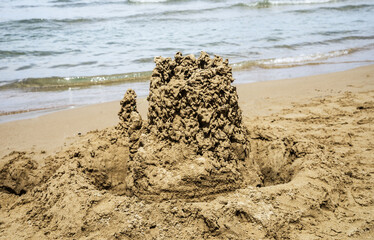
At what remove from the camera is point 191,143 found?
2271 millimetres

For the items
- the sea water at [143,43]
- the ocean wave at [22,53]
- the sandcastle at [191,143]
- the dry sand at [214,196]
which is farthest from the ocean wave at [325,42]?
the sandcastle at [191,143]

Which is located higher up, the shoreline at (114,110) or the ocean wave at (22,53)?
the ocean wave at (22,53)

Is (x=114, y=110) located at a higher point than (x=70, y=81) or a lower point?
lower

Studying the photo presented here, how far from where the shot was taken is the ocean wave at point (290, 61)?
8180 millimetres

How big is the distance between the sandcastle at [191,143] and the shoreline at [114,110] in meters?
1.89

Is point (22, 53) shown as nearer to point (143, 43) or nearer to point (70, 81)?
point (70, 81)

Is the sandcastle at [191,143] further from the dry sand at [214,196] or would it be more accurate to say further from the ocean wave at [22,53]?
the ocean wave at [22,53]

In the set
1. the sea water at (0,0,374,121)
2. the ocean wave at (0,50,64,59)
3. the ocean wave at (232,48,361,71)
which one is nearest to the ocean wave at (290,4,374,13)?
the sea water at (0,0,374,121)

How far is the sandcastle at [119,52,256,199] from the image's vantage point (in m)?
2.20

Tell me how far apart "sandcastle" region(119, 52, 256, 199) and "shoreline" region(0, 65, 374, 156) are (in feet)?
6.19

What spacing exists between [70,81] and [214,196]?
5879mm

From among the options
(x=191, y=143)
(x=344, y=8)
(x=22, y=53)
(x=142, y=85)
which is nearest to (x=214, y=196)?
(x=191, y=143)

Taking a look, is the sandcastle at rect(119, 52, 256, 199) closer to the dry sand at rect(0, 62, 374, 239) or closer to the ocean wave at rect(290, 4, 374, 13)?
the dry sand at rect(0, 62, 374, 239)

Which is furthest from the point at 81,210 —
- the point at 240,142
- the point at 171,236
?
the point at 240,142
